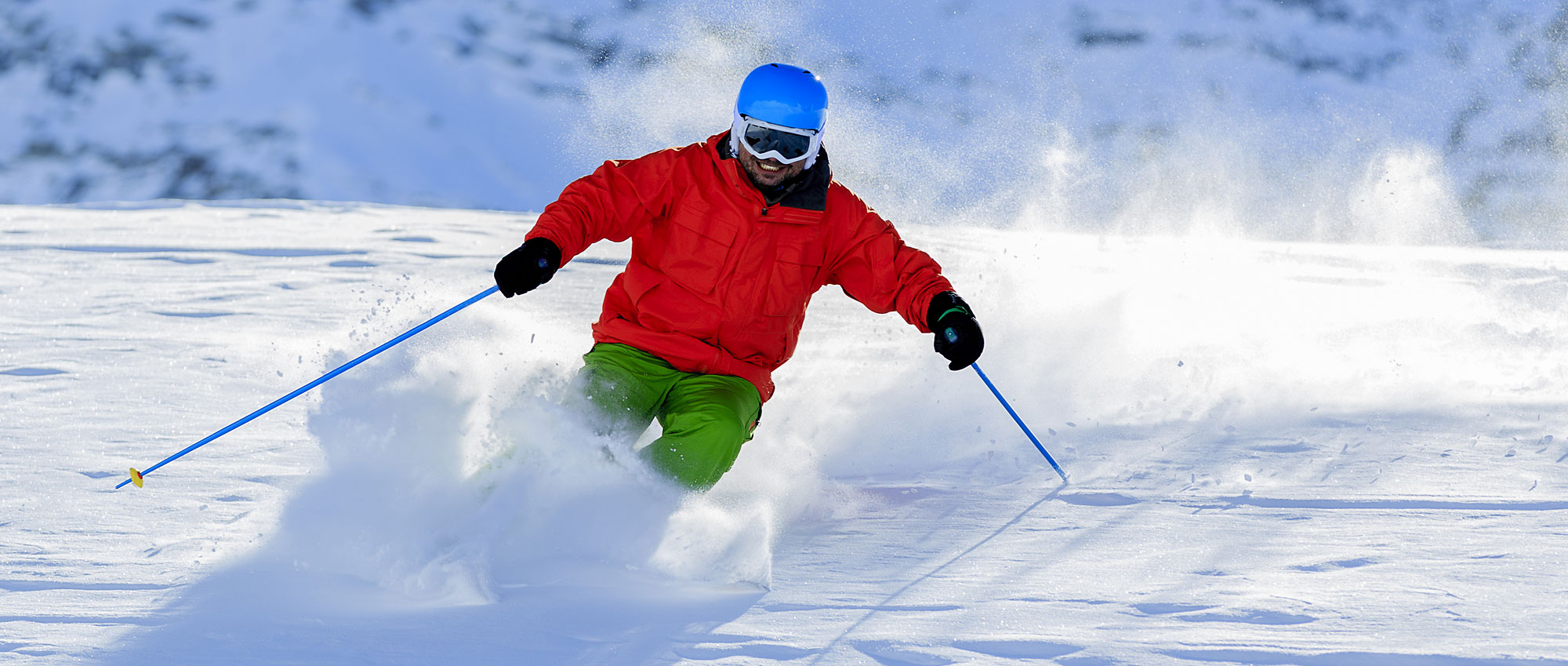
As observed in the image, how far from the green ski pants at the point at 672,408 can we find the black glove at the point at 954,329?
56 centimetres

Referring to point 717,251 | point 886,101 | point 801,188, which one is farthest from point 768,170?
point 886,101

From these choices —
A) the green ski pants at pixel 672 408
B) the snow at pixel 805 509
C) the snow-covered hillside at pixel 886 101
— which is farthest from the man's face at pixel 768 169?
the snow-covered hillside at pixel 886 101

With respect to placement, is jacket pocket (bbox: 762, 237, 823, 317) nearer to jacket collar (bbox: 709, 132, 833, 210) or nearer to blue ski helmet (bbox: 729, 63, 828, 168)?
jacket collar (bbox: 709, 132, 833, 210)

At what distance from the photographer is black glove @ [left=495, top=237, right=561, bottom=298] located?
313 cm

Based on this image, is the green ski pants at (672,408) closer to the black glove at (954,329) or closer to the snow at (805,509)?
the snow at (805,509)

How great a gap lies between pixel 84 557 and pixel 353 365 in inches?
30.5

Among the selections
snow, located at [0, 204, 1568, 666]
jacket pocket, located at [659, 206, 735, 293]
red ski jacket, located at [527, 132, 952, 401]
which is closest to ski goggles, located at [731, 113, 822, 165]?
red ski jacket, located at [527, 132, 952, 401]

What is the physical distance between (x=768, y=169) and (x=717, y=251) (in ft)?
0.90

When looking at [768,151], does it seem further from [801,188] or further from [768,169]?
[801,188]

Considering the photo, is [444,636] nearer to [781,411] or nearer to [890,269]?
[890,269]

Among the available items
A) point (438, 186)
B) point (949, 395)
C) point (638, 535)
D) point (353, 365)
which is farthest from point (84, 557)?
point (438, 186)

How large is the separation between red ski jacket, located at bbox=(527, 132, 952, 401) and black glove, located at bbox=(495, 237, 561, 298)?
7 cm

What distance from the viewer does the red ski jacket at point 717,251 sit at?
3422mm

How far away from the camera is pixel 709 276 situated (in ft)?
11.3
